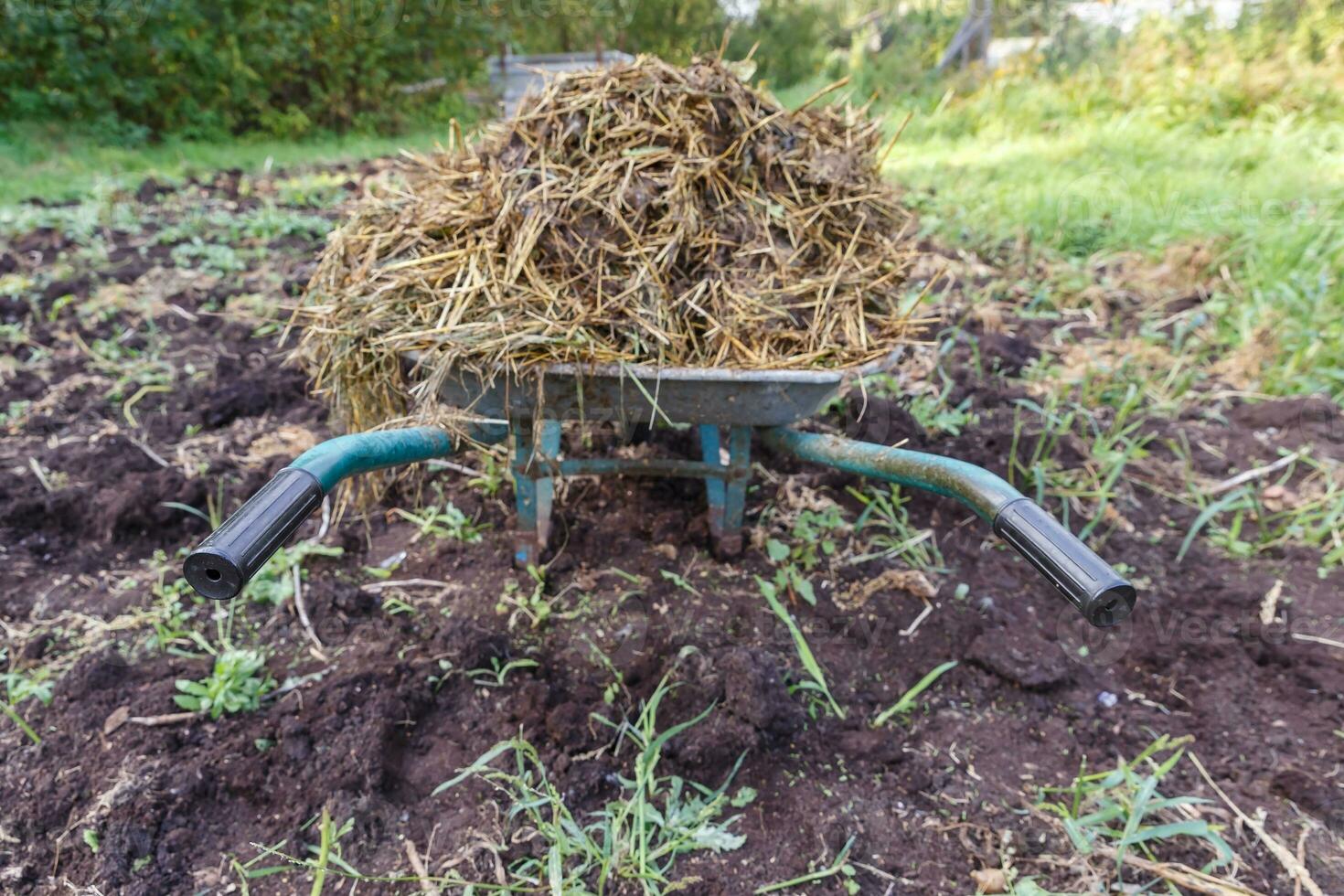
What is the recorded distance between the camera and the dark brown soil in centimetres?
149

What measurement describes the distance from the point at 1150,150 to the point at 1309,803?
18.8 feet

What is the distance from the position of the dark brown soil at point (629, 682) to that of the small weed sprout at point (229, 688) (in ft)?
0.19

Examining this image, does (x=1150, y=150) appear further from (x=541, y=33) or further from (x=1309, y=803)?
(x=541, y=33)

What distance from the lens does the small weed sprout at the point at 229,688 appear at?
5.49 ft

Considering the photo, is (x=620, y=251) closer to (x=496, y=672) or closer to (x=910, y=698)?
(x=496, y=672)

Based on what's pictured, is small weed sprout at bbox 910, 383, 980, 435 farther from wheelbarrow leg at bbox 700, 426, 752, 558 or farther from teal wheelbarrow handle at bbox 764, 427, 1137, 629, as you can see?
teal wheelbarrow handle at bbox 764, 427, 1137, 629

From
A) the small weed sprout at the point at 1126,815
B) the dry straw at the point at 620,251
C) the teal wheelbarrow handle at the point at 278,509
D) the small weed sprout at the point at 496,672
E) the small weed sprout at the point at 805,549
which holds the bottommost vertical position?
the small weed sprout at the point at 1126,815

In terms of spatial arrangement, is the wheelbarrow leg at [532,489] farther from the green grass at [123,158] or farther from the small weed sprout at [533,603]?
the green grass at [123,158]

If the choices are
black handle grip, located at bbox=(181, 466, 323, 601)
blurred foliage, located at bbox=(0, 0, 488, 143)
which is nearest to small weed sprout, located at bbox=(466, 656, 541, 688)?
black handle grip, located at bbox=(181, 466, 323, 601)

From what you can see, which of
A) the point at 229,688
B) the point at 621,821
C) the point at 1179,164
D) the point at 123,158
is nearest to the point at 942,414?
the point at 621,821

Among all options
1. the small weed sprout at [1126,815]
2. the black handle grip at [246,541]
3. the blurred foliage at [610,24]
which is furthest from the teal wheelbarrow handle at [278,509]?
the blurred foliage at [610,24]

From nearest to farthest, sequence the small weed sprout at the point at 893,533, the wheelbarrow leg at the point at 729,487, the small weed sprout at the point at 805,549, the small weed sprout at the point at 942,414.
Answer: the wheelbarrow leg at the point at 729,487 < the small weed sprout at the point at 805,549 < the small weed sprout at the point at 893,533 < the small weed sprout at the point at 942,414

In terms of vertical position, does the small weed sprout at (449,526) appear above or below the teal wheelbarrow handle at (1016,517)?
below

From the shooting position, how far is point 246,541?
100cm
